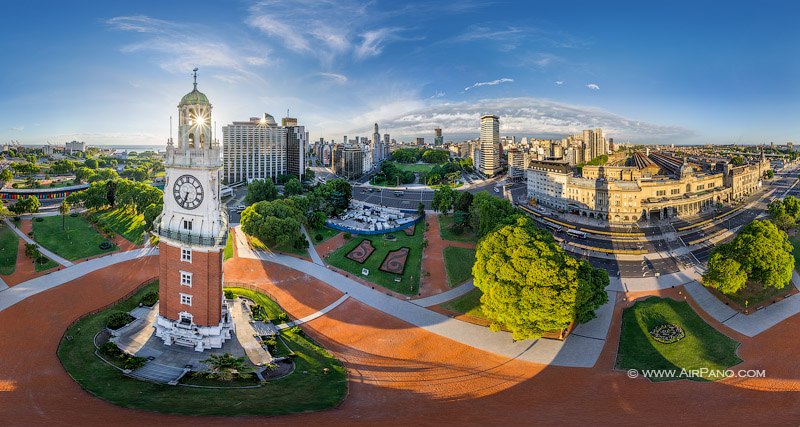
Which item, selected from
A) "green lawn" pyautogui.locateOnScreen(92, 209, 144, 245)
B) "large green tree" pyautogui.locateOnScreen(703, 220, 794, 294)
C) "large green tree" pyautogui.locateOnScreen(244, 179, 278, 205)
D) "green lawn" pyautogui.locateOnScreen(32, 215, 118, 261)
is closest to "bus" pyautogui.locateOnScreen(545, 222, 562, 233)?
"large green tree" pyautogui.locateOnScreen(703, 220, 794, 294)

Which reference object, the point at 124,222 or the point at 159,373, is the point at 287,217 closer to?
the point at 124,222

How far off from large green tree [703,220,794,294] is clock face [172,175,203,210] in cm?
4829

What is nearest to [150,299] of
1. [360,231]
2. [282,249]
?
[282,249]

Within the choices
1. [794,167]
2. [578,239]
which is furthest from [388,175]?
[794,167]

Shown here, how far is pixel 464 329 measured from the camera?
36469 millimetres

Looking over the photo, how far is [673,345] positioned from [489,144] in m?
145

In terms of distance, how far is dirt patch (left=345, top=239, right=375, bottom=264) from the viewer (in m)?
54.1

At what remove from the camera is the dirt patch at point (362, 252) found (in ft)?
178

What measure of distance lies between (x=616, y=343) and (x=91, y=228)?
73458 millimetres

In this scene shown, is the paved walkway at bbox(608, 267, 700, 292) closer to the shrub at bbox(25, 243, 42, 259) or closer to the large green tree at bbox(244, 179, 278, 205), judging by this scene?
the shrub at bbox(25, 243, 42, 259)

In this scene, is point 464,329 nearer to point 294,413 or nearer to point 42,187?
point 294,413

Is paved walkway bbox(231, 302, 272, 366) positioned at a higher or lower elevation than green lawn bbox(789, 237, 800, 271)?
lower

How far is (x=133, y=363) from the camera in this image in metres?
26.5

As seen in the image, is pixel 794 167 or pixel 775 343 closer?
pixel 775 343
